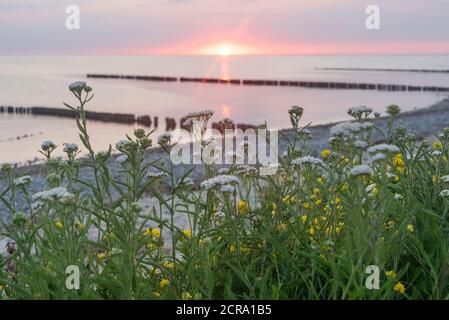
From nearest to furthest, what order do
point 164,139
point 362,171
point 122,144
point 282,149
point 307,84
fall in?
point 362,171, point 122,144, point 164,139, point 282,149, point 307,84

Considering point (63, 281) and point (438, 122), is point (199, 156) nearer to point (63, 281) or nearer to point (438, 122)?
point (63, 281)

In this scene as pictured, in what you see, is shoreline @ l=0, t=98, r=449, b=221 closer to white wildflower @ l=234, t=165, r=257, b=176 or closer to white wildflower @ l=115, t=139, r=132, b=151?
white wildflower @ l=234, t=165, r=257, b=176

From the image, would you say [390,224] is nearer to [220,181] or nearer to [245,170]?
[245,170]

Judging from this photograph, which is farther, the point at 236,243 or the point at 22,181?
the point at 22,181

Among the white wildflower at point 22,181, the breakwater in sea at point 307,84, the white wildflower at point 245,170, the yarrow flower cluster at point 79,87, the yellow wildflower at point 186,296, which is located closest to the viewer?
the yellow wildflower at point 186,296

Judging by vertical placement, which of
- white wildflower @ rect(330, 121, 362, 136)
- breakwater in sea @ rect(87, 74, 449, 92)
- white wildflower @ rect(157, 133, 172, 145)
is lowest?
white wildflower @ rect(157, 133, 172, 145)

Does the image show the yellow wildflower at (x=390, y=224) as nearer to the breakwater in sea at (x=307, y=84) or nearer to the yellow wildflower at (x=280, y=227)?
the yellow wildflower at (x=280, y=227)

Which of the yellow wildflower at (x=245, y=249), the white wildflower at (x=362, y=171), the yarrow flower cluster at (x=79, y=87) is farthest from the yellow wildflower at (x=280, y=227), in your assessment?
the yarrow flower cluster at (x=79, y=87)

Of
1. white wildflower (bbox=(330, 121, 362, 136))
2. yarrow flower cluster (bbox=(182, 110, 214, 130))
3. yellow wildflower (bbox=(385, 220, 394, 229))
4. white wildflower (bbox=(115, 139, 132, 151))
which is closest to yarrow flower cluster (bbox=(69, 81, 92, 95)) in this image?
white wildflower (bbox=(115, 139, 132, 151))

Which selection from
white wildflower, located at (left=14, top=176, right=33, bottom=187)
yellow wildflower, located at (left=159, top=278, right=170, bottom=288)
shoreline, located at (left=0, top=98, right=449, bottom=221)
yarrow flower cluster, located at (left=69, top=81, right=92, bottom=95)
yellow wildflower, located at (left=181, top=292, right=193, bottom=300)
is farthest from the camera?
shoreline, located at (left=0, top=98, right=449, bottom=221)

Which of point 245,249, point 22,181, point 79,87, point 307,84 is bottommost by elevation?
point 245,249

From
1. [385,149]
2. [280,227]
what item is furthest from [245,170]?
[385,149]
